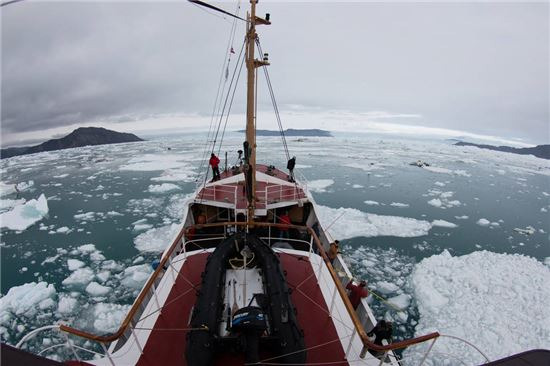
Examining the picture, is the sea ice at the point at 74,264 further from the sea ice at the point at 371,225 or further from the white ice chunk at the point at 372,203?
the white ice chunk at the point at 372,203

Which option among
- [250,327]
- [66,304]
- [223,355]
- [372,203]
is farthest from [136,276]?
[372,203]

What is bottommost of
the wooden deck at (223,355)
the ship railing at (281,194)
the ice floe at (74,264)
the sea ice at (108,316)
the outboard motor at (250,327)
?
the sea ice at (108,316)

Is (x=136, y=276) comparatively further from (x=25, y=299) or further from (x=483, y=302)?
(x=483, y=302)

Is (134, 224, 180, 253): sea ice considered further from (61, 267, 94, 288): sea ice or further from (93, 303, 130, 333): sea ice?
(93, 303, 130, 333): sea ice

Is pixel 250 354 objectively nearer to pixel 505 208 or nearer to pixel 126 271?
pixel 126 271

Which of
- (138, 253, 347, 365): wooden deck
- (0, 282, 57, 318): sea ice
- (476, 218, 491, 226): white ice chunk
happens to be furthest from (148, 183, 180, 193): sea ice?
(476, 218, 491, 226): white ice chunk

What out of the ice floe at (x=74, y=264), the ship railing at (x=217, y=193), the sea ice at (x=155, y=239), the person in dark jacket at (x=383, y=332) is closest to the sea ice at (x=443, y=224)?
the ship railing at (x=217, y=193)
